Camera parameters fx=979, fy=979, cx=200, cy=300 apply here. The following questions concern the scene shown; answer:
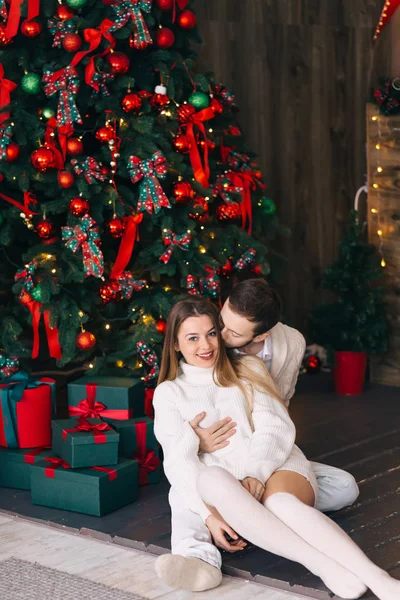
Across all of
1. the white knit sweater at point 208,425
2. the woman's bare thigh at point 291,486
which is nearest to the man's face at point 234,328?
the white knit sweater at point 208,425

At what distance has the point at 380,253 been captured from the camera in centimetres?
530

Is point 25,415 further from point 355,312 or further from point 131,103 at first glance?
point 355,312

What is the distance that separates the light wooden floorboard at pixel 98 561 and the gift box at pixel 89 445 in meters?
0.28

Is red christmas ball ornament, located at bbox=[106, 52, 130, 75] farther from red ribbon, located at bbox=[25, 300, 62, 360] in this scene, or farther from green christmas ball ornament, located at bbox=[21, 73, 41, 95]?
red ribbon, located at bbox=[25, 300, 62, 360]

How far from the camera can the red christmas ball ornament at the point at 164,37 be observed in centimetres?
403

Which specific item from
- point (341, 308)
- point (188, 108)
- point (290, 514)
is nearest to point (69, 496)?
point (290, 514)

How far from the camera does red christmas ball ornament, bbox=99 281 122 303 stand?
13.1 ft

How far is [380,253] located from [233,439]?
8.03 feet

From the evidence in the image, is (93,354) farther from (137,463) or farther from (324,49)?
(324,49)

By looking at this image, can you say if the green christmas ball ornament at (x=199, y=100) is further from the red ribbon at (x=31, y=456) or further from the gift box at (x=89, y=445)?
the red ribbon at (x=31, y=456)

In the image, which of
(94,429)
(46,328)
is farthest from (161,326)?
(94,429)

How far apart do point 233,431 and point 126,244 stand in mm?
1164

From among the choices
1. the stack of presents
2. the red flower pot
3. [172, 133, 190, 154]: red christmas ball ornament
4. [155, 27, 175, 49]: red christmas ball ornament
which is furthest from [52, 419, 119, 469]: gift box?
the red flower pot

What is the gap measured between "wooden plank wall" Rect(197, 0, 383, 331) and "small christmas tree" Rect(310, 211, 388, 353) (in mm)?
457
